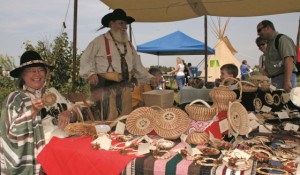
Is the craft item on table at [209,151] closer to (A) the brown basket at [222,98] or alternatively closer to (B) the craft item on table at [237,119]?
(B) the craft item on table at [237,119]

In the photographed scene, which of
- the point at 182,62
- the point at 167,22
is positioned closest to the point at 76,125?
the point at 167,22

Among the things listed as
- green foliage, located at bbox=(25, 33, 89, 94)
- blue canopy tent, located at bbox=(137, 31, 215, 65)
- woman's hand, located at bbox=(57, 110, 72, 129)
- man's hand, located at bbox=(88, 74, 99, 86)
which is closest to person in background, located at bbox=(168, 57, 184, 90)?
blue canopy tent, located at bbox=(137, 31, 215, 65)

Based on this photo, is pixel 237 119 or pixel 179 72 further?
pixel 179 72

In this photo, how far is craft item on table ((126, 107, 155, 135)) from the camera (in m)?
1.65

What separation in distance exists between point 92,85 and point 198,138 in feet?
5.22

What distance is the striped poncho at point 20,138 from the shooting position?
69.0 inches

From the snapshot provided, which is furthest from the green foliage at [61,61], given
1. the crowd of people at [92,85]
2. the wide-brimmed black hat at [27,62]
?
the wide-brimmed black hat at [27,62]

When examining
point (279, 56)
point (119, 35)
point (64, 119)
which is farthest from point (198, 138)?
point (279, 56)

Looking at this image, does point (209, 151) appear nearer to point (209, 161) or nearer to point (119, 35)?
point (209, 161)

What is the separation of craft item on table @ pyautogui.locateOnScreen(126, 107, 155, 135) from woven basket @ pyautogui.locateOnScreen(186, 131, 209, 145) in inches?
9.6

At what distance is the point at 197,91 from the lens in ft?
10.8

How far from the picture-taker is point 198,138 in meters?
1.46

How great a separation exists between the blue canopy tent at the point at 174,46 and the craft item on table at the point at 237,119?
34.7ft

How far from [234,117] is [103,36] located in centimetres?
177
